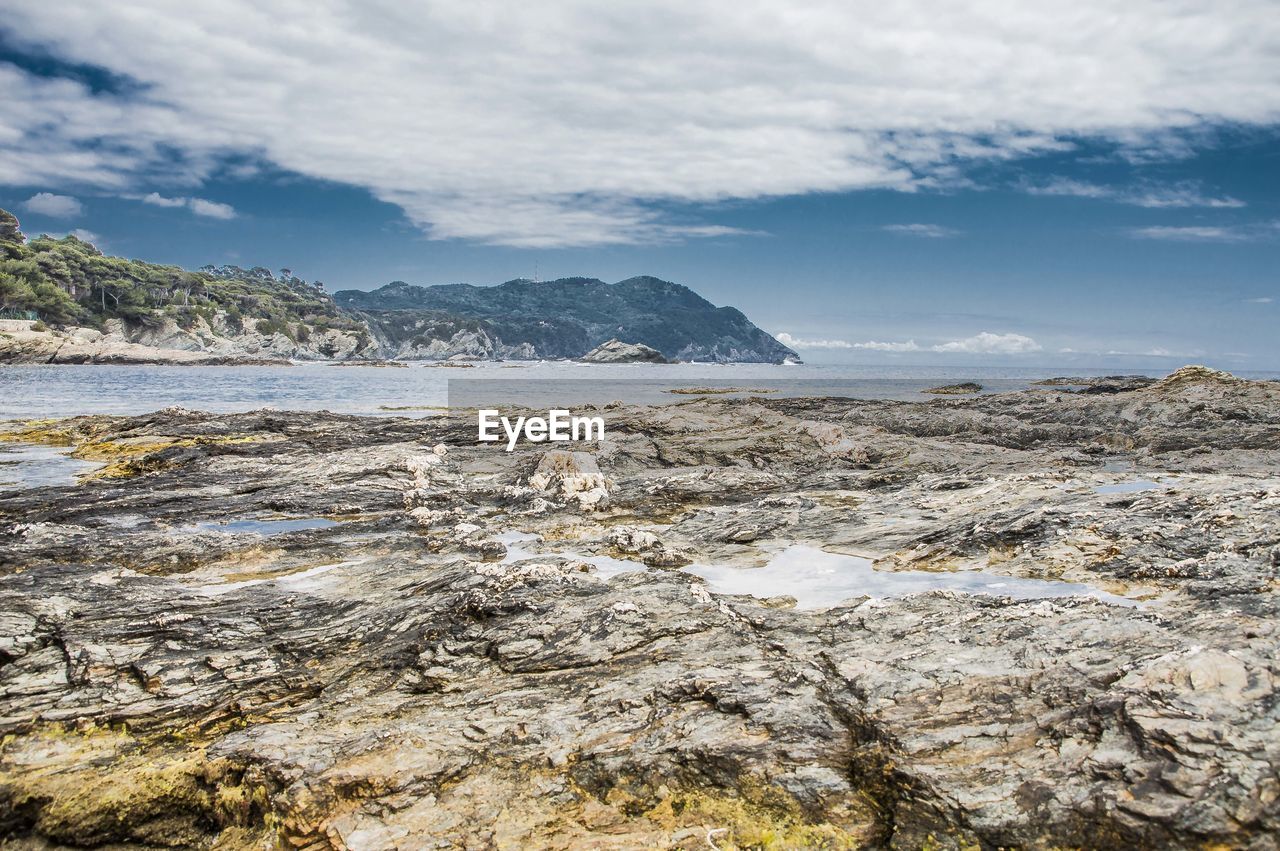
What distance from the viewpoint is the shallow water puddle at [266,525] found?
588 inches

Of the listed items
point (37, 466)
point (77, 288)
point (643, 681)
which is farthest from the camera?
point (77, 288)

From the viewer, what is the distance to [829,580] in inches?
441

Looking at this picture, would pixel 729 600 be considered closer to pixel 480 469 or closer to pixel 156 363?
pixel 480 469

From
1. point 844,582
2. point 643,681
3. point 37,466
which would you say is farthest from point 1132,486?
point 37,466

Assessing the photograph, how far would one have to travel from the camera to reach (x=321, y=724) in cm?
669

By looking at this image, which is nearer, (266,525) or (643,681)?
(643,681)

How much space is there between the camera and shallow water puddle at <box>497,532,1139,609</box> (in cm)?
1003

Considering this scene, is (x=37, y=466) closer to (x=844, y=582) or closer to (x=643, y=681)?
(x=643, y=681)

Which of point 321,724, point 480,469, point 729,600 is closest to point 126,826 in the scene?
point 321,724

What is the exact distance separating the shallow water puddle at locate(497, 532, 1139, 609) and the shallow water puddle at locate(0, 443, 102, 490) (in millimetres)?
15808

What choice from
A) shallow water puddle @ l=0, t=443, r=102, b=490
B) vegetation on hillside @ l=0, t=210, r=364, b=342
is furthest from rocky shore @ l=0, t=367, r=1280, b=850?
vegetation on hillside @ l=0, t=210, r=364, b=342

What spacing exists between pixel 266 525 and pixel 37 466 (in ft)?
42.6

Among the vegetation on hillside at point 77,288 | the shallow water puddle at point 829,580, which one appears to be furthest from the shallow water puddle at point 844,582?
the vegetation on hillside at point 77,288

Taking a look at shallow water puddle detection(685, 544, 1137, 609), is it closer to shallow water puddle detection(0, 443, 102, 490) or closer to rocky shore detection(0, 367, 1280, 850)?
rocky shore detection(0, 367, 1280, 850)
